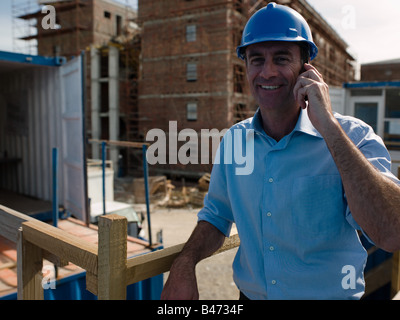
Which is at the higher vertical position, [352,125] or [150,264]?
[352,125]

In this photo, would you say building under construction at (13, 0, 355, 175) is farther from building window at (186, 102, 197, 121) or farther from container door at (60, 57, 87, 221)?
container door at (60, 57, 87, 221)

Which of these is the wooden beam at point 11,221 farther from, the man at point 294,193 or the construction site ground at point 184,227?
the construction site ground at point 184,227

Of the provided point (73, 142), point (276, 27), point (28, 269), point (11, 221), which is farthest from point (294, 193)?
point (73, 142)

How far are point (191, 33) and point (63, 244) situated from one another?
26.4 metres

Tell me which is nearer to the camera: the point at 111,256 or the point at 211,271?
the point at 111,256

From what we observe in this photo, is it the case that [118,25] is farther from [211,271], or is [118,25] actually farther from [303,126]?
[303,126]

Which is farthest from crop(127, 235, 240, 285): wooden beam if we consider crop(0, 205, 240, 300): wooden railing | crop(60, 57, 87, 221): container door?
crop(60, 57, 87, 221): container door

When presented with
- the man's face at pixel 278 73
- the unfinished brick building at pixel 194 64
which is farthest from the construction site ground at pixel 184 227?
the unfinished brick building at pixel 194 64

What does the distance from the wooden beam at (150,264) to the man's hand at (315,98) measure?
91 cm

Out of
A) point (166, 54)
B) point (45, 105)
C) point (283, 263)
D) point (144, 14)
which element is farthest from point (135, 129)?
point (283, 263)

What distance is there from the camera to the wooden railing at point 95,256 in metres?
1.50

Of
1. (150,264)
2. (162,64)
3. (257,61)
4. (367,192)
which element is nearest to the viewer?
(367,192)

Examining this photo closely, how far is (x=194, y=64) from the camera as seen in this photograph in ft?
86.7

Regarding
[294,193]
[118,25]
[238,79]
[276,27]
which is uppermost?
[118,25]
